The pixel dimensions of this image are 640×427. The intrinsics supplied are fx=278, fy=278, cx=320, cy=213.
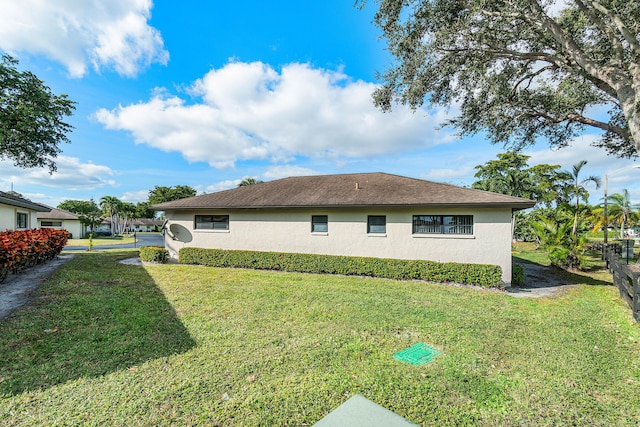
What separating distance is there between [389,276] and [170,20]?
12247 millimetres

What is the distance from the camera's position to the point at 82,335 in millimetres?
4992

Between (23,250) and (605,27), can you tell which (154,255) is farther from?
(605,27)

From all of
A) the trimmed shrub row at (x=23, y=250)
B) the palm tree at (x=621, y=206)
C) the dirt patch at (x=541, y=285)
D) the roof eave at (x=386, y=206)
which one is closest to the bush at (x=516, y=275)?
the dirt patch at (x=541, y=285)

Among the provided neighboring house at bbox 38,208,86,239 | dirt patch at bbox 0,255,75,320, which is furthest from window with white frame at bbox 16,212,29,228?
neighboring house at bbox 38,208,86,239

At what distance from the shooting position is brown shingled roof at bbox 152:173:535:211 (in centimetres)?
1031

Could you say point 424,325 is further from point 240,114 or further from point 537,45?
point 240,114

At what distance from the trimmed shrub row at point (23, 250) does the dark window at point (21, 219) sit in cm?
621

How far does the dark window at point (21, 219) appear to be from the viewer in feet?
59.8

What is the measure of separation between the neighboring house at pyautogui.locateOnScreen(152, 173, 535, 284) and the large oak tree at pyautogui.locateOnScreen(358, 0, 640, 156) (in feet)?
A: 11.9

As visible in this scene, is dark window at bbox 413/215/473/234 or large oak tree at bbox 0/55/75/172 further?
large oak tree at bbox 0/55/75/172

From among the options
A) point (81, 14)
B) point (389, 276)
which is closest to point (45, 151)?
point (81, 14)

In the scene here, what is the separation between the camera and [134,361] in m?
4.08

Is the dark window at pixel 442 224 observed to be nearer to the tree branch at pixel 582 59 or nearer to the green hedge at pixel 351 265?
the green hedge at pixel 351 265

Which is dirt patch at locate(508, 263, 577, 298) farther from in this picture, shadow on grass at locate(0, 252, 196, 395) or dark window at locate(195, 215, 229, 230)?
dark window at locate(195, 215, 229, 230)
